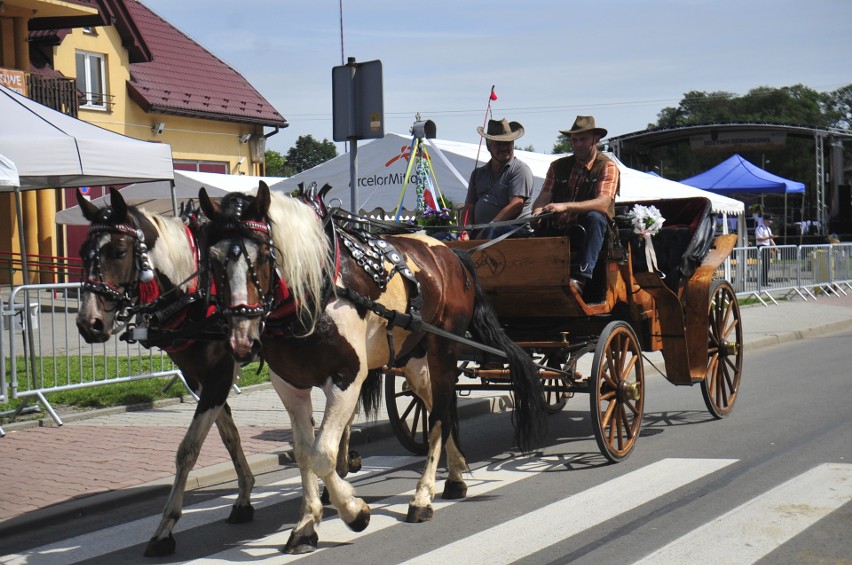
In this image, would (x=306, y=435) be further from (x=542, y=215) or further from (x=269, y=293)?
(x=542, y=215)

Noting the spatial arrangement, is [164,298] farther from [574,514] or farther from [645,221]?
[645,221]

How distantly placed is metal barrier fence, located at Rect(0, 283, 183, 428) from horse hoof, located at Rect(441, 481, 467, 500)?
151 inches

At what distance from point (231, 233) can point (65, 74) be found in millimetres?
23973

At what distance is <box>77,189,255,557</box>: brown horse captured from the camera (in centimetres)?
518

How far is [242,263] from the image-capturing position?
4.65 metres

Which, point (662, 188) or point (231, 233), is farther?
point (662, 188)

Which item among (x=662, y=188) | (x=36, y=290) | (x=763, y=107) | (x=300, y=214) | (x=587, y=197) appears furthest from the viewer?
(x=763, y=107)

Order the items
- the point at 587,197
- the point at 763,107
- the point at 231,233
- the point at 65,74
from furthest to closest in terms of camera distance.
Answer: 1. the point at 763,107
2. the point at 65,74
3. the point at 587,197
4. the point at 231,233

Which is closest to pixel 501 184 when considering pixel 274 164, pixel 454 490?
pixel 454 490

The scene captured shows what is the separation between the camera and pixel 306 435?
17.1 ft

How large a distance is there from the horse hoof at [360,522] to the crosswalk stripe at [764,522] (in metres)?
1.43

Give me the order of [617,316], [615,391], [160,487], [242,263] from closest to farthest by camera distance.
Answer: [242,263]
[160,487]
[615,391]
[617,316]

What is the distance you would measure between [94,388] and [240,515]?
4683 millimetres

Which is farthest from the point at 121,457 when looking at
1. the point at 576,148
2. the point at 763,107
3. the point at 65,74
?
the point at 763,107
